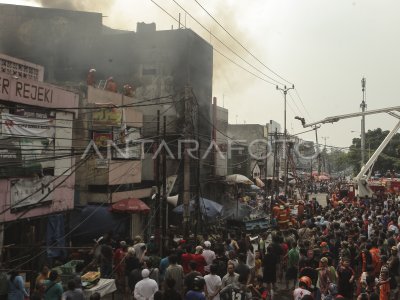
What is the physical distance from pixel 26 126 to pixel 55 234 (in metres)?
4.39

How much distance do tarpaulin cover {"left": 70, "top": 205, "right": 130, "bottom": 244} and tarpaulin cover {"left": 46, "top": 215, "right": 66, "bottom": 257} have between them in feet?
3.11

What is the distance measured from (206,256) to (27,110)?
7581 millimetres

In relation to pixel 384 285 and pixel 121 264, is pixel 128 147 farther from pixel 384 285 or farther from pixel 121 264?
pixel 384 285

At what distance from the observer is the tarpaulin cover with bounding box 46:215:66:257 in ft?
50.1

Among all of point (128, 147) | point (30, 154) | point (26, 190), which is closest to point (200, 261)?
point (30, 154)

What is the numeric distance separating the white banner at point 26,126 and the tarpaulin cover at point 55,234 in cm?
313

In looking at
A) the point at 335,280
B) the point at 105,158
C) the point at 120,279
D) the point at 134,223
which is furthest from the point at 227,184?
the point at 335,280

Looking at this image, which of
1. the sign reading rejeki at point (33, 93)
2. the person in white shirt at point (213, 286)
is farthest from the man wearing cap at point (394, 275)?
the sign reading rejeki at point (33, 93)

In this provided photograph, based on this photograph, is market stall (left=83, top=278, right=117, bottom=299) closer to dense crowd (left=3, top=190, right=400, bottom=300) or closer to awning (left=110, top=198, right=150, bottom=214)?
dense crowd (left=3, top=190, right=400, bottom=300)

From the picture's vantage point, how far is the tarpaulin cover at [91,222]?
17219 mm

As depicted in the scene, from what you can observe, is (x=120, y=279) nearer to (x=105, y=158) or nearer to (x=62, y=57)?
(x=105, y=158)

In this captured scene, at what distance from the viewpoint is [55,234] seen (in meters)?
15.8

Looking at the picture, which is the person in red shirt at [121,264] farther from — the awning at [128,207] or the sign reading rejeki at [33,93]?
the sign reading rejeki at [33,93]

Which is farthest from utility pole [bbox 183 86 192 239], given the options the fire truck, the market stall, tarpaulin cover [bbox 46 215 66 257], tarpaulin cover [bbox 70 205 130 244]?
the fire truck
